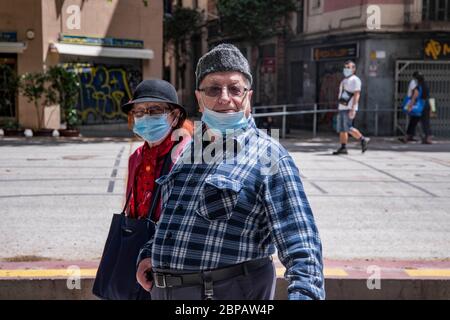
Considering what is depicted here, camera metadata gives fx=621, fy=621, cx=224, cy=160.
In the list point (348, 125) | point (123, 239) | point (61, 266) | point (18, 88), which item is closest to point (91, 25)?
point (18, 88)

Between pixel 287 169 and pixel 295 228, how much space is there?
231mm

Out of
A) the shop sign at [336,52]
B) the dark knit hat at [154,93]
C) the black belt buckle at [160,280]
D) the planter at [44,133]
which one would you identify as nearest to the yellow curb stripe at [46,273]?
the dark knit hat at [154,93]

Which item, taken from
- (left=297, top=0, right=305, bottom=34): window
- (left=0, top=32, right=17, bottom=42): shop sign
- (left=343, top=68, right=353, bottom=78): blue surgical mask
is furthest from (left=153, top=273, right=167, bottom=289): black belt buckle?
(left=297, top=0, right=305, bottom=34): window

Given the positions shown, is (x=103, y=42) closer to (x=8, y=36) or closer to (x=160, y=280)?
(x=8, y=36)

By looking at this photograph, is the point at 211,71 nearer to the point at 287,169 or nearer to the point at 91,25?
the point at 287,169

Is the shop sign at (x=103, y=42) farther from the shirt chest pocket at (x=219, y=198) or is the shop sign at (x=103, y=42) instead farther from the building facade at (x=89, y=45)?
the shirt chest pocket at (x=219, y=198)

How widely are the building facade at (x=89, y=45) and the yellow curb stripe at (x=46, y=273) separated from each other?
1516cm

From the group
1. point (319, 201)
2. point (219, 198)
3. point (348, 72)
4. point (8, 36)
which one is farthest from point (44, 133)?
point (219, 198)

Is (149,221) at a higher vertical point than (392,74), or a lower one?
lower

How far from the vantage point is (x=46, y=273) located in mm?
5047

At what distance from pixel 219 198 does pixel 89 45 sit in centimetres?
2029

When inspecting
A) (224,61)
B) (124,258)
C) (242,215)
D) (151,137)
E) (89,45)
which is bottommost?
(124,258)

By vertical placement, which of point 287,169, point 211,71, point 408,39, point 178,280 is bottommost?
point 178,280

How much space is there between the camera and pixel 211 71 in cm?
251
